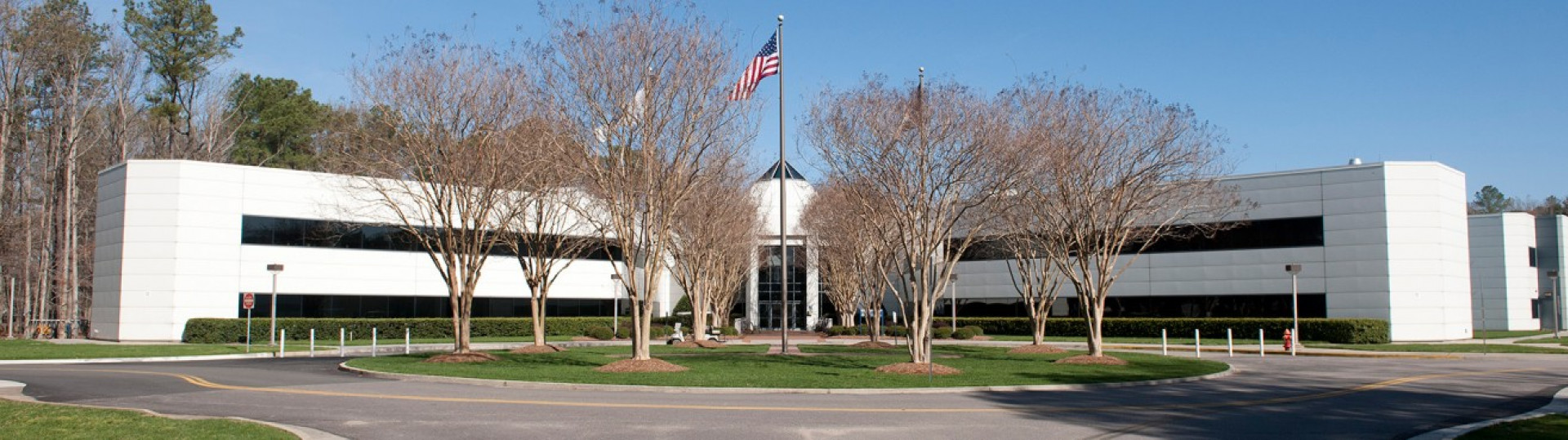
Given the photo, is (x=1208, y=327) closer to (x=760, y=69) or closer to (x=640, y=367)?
(x=760, y=69)

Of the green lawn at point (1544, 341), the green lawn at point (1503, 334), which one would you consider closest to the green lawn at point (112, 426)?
the green lawn at point (1544, 341)

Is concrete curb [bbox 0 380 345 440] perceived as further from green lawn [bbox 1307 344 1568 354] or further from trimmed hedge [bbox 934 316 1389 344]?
green lawn [bbox 1307 344 1568 354]

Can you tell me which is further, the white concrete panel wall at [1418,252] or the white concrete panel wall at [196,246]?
the white concrete panel wall at [1418,252]

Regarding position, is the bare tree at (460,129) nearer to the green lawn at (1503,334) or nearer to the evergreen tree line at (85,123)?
the evergreen tree line at (85,123)

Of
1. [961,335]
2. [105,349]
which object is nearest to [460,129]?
[105,349]

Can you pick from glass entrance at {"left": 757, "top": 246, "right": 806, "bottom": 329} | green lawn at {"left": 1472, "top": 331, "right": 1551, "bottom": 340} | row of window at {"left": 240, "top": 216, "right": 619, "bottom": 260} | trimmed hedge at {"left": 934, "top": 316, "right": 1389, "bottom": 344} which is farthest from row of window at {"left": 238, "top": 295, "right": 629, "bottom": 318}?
green lawn at {"left": 1472, "top": 331, "right": 1551, "bottom": 340}

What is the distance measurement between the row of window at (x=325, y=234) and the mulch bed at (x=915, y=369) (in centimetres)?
1986

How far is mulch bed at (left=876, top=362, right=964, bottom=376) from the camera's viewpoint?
2338 cm

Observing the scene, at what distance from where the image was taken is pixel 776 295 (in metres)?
68.9

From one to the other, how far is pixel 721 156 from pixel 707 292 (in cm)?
1246

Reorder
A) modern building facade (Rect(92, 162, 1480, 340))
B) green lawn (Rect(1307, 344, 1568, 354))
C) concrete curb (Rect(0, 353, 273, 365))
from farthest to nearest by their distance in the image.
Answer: modern building facade (Rect(92, 162, 1480, 340))
green lawn (Rect(1307, 344, 1568, 354))
concrete curb (Rect(0, 353, 273, 365))

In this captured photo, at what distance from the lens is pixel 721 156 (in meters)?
32.8

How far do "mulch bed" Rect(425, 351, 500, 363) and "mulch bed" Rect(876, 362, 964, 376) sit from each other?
10130 millimetres

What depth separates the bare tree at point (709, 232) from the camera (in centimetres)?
4047
